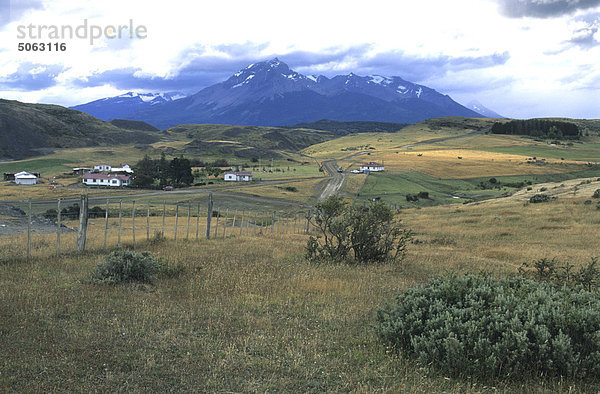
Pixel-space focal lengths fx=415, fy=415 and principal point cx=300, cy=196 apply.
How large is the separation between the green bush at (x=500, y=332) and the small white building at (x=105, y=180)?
119799 mm

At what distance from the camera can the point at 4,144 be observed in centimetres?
18338

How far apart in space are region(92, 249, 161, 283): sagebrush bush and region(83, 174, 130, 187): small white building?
370 ft

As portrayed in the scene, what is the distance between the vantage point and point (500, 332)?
22.5ft

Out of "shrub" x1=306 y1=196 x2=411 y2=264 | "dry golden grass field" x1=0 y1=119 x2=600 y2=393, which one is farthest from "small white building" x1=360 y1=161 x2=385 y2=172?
"shrub" x1=306 y1=196 x2=411 y2=264

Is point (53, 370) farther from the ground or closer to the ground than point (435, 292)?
Answer: closer to the ground

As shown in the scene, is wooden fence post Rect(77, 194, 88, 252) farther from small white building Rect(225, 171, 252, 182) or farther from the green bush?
small white building Rect(225, 171, 252, 182)

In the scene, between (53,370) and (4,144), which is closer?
(53,370)

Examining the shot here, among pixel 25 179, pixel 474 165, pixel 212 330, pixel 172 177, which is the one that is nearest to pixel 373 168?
pixel 474 165

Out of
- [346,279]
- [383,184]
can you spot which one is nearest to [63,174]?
[383,184]

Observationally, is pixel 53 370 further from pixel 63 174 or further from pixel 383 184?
pixel 63 174

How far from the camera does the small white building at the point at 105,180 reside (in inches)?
4501

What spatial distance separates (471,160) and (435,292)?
146845 millimetres

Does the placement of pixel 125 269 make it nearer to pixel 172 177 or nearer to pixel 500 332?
pixel 500 332

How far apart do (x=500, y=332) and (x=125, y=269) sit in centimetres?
929
